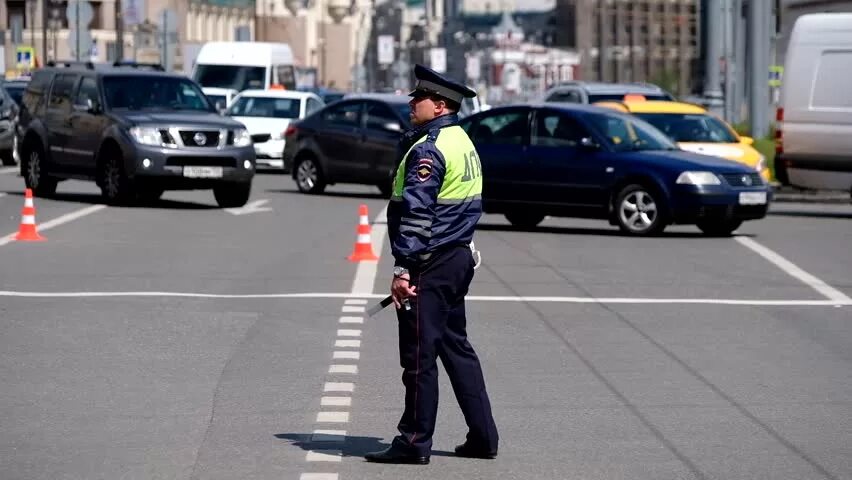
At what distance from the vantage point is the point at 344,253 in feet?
65.9

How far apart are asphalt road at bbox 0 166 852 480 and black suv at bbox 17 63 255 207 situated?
526 centimetres

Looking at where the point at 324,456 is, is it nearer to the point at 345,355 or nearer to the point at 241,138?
the point at 345,355

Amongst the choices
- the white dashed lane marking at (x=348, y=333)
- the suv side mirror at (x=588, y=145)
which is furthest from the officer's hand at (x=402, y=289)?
the suv side mirror at (x=588, y=145)

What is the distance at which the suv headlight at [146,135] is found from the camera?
88.6 ft

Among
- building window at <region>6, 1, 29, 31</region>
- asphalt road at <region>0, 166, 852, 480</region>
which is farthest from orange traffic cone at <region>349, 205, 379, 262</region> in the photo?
building window at <region>6, 1, 29, 31</region>

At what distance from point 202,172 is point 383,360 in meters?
15.7

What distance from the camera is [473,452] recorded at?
856 cm

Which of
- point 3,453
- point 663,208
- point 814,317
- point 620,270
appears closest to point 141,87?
point 663,208

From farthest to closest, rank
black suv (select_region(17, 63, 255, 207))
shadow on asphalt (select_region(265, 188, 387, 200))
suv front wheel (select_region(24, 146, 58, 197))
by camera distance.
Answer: shadow on asphalt (select_region(265, 188, 387, 200)) < suv front wheel (select_region(24, 146, 58, 197)) < black suv (select_region(17, 63, 255, 207))

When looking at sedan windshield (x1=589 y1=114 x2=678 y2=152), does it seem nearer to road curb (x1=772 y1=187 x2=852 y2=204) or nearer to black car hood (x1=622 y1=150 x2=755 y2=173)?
black car hood (x1=622 y1=150 x2=755 y2=173)

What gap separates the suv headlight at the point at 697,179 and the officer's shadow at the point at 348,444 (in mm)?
14327

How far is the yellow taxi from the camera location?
29094 millimetres

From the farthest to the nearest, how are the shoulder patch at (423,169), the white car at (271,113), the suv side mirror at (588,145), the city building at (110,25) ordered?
the city building at (110,25) < the white car at (271,113) < the suv side mirror at (588,145) < the shoulder patch at (423,169)

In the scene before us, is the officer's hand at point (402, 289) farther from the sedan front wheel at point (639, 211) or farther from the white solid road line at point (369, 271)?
the sedan front wheel at point (639, 211)
